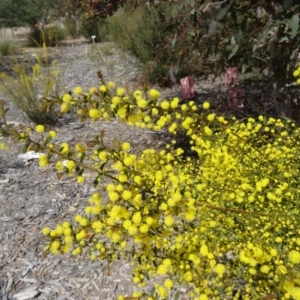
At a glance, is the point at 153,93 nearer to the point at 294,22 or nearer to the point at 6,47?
the point at 294,22

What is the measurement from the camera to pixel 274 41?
2.64 m

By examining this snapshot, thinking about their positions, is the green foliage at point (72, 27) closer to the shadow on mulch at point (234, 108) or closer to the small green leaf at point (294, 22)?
the shadow on mulch at point (234, 108)

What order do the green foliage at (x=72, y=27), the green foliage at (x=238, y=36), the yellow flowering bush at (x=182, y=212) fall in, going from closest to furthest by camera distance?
the yellow flowering bush at (x=182, y=212)
the green foliage at (x=238, y=36)
the green foliage at (x=72, y=27)

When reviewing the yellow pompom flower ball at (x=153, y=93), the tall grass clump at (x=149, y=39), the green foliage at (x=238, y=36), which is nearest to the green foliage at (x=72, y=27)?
the tall grass clump at (x=149, y=39)

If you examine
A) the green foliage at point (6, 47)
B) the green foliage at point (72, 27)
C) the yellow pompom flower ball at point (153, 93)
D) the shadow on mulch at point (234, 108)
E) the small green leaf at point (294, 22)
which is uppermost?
the small green leaf at point (294, 22)

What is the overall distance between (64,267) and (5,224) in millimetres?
642

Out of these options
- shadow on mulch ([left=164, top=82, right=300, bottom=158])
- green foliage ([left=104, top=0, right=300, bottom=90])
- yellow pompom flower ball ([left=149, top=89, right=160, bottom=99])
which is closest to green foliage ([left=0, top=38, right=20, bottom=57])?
green foliage ([left=104, top=0, right=300, bottom=90])

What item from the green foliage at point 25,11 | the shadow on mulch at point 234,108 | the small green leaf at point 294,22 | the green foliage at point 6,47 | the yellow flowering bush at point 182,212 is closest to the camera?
the yellow flowering bush at point 182,212

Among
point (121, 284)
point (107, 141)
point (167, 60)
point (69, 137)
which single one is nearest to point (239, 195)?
point (121, 284)

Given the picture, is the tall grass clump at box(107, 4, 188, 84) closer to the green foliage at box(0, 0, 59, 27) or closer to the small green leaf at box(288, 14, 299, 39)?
the small green leaf at box(288, 14, 299, 39)

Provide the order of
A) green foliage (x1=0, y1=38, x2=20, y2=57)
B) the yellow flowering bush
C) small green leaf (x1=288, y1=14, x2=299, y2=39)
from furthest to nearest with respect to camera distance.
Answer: green foliage (x1=0, y1=38, x2=20, y2=57), small green leaf (x1=288, y1=14, x2=299, y2=39), the yellow flowering bush

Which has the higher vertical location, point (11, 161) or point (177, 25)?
point (177, 25)

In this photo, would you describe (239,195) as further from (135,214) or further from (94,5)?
(94,5)

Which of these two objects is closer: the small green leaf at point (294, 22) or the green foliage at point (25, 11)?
the small green leaf at point (294, 22)
